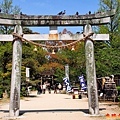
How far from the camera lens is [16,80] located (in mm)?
13336

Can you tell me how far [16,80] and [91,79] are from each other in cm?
360

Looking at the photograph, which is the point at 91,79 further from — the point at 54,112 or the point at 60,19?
the point at 60,19

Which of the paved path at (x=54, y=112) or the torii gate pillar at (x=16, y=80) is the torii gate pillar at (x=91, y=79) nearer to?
the paved path at (x=54, y=112)

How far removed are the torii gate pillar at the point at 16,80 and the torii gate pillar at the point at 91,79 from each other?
131 inches

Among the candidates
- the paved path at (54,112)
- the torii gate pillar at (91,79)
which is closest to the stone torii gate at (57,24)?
the torii gate pillar at (91,79)

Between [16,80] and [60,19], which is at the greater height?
[60,19]

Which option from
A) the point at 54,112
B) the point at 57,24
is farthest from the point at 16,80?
the point at 57,24

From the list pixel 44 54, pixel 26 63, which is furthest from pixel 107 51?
pixel 44 54

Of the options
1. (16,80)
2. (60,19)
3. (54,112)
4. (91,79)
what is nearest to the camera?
(16,80)

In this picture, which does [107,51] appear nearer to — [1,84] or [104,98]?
[104,98]

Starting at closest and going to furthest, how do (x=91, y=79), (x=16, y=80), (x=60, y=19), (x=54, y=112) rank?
(x=16, y=80)
(x=91, y=79)
(x=60, y=19)
(x=54, y=112)

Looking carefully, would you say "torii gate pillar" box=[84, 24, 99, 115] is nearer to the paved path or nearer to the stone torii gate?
the stone torii gate

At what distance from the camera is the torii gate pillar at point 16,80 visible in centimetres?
1318

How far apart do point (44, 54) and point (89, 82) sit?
122 ft
